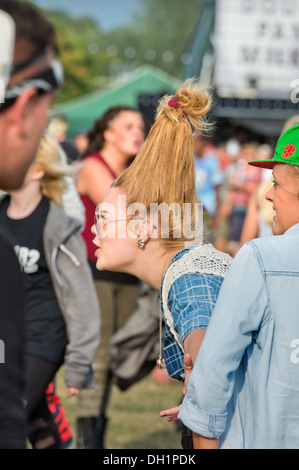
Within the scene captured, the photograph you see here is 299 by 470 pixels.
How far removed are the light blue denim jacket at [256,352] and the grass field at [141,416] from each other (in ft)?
10.5

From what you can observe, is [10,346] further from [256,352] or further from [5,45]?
[256,352]

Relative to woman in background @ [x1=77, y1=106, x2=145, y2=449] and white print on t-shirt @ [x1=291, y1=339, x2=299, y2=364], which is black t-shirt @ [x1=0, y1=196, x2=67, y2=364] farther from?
white print on t-shirt @ [x1=291, y1=339, x2=299, y2=364]

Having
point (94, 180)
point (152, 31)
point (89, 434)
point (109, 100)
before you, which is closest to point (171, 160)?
point (94, 180)

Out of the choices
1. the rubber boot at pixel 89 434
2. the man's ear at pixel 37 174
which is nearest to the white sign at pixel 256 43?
the rubber boot at pixel 89 434

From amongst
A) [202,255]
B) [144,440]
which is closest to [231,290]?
→ [202,255]

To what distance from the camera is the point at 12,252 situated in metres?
1.40

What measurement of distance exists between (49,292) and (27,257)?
24 centimetres

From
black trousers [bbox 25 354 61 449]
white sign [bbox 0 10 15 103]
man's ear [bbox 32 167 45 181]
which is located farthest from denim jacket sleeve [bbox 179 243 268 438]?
man's ear [bbox 32 167 45 181]

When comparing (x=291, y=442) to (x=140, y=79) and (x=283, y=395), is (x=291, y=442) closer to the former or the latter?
(x=283, y=395)

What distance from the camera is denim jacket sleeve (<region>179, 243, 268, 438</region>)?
1.97 m

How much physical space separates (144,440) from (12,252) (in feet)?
13.5

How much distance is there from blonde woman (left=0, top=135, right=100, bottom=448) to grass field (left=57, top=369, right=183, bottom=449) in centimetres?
144

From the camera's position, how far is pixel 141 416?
A: 584 centimetres
